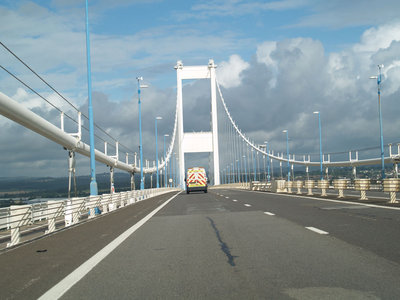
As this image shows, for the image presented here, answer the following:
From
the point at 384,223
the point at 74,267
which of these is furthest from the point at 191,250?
the point at 384,223

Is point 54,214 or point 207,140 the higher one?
point 207,140

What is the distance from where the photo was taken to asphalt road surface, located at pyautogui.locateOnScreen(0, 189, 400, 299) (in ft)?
21.1

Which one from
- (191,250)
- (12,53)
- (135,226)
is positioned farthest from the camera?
(12,53)

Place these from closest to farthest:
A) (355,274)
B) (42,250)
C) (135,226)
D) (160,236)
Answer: (355,274)
(42,250)
(160,236)
(135,226)

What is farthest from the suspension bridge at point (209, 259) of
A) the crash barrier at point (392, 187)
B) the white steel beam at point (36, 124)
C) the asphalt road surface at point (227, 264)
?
the crash barrier at point (392, 187)

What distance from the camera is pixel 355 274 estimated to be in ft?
23.5

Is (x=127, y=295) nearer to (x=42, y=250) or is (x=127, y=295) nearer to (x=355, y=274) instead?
(x=355, y=274)

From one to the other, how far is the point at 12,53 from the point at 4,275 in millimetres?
14399

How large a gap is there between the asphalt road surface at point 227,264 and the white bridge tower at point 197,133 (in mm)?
87705

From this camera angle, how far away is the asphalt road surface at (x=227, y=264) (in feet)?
21.1

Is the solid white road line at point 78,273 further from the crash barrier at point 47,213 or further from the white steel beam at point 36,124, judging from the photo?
the white steel beam at point 36,124

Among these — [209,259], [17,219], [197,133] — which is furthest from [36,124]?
[197,133]

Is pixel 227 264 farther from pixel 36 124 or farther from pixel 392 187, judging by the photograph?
pixel 36 124

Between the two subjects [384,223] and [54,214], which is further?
[54,214]
